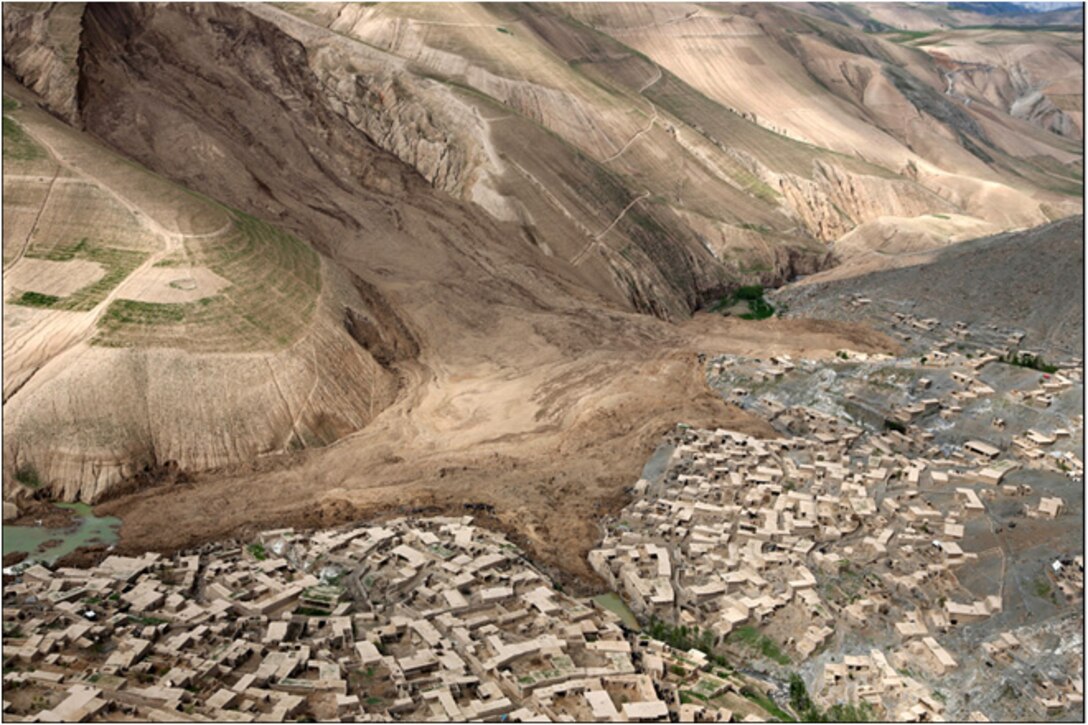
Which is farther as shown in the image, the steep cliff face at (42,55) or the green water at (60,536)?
the steep cliff face at (42,55)

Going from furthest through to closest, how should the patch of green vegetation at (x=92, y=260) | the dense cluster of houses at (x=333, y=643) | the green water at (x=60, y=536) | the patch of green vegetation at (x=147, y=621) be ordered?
the patch of green vegetation at (x=92, y=260)
the green water at (x=60, y=536)
the patch of green vegetation at (x=147, y=621)
the dense cluster of houses at (x=333, y=643)

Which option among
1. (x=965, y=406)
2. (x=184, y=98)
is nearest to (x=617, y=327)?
(x=965, y=406)

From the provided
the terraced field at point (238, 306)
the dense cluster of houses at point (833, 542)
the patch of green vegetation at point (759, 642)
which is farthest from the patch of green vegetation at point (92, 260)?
the patch of green vegetation at point (759, 642)

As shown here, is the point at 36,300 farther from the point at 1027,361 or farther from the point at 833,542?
the point at 1027,361

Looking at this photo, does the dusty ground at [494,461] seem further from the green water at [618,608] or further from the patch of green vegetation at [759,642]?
the patch of green vegetation at [759,642]

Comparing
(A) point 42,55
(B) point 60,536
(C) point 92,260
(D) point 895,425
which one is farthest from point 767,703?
(A) point 42,55

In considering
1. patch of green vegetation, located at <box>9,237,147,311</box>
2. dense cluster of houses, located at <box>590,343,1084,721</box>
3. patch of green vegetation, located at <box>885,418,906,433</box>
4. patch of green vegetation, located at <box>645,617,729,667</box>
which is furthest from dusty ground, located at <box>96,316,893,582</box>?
patch of green vegetation, located at <box>9,237,147,311</box>
